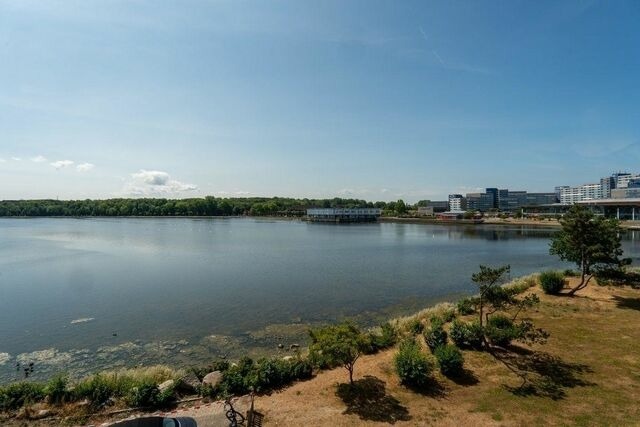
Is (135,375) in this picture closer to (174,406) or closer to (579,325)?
(174,406)

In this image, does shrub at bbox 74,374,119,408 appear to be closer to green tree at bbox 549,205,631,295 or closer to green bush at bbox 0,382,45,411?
green bush at bbox 0,382,45,411

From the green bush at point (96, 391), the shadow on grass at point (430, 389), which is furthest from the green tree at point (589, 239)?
the green bush at point (96, 391)

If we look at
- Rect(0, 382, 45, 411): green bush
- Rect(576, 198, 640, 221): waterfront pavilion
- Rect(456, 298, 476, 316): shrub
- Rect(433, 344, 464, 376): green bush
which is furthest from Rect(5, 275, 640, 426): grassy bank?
Rect(576, 198, 640, 221): waterfront pavilion

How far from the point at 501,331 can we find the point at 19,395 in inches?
669

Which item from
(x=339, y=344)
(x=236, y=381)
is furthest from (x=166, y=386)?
(x=339, y=344)

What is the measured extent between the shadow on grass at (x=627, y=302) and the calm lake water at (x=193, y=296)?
1057 cm

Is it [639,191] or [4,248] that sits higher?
[639,191]

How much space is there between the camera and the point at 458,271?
129 ft

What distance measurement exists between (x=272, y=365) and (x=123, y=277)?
29963 mm

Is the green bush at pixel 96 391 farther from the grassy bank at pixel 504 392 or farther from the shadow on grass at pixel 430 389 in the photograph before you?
the shadow on grass at pixel 430 389

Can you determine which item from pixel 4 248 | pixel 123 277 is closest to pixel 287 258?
pixel 123 277

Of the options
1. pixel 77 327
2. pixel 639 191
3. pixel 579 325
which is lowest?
pixel 77 327

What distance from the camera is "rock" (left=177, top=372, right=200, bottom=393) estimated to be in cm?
1209

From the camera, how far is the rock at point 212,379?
12261mm
